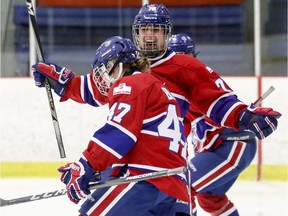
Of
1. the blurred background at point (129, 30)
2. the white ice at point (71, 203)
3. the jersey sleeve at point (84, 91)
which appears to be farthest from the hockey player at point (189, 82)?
the blurred background at point (129, 30)

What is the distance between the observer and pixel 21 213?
472 cm

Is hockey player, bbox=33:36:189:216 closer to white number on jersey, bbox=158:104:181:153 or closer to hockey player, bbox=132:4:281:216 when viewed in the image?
white number on jersey, bbox=158:104:181:153

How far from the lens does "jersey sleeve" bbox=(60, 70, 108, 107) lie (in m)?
3.31

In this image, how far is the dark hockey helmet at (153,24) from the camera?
3.10 metres

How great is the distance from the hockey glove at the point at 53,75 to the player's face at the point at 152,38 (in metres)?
0.37

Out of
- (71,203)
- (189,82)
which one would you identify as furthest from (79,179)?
(71,203)

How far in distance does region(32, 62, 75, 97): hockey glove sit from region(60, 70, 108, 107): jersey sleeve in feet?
0.08

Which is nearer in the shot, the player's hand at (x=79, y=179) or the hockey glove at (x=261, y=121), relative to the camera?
the player's hand at (x=79, y=179)

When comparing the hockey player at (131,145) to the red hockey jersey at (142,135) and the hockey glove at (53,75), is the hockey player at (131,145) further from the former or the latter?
the hockey glove at (53,75)

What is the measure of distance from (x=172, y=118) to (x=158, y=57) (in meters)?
0.56

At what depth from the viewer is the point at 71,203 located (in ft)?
16.5

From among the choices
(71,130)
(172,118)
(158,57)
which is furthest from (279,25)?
(172,118)

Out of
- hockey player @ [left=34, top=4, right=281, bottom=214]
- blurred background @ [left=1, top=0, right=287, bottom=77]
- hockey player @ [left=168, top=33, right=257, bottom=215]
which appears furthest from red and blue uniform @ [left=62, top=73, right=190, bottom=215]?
blurred background @ [left=1, top=0, right=287, bottom=77]

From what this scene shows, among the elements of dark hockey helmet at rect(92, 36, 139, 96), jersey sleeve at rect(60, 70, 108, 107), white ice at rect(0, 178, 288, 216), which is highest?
dark hockey helmet at rect(92, 36, 139, 96)
